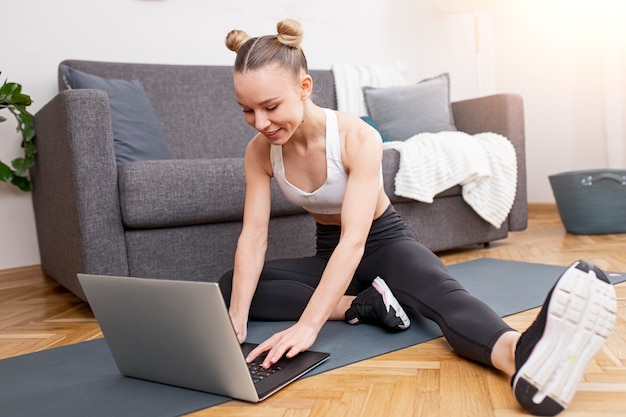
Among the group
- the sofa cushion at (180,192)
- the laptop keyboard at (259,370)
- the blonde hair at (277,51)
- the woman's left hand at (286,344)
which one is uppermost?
the blonde hair at (277,51)

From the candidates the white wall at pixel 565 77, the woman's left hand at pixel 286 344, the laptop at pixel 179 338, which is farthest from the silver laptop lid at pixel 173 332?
the white wall at pixel 565 77

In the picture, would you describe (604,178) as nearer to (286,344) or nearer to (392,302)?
(392,302)

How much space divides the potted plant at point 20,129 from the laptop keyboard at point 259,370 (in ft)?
5.15

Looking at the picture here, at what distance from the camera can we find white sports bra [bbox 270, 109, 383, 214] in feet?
4.87

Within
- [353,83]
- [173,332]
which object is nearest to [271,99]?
[173,332]

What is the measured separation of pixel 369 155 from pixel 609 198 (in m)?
2.04

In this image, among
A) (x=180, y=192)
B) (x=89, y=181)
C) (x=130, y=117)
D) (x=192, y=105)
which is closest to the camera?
(x=89, y=181)

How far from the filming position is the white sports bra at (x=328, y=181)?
4.87ft

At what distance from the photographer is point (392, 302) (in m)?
1.47

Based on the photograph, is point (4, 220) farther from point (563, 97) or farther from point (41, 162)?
point (563, 97)

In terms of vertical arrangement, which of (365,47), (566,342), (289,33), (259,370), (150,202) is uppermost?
(365,47)

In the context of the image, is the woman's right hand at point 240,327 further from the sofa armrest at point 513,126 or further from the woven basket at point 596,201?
the woven basket at point 596,201

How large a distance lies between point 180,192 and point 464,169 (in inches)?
48.3

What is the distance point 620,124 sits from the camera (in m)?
3.54
